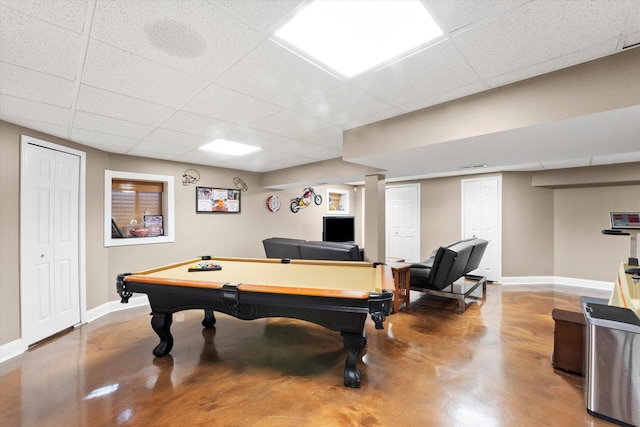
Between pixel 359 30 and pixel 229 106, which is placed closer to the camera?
pixel 359 30

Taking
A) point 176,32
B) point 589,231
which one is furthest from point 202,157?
point 589,231

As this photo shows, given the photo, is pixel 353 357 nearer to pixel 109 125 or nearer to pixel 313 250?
pixel 313 250

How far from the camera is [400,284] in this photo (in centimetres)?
393

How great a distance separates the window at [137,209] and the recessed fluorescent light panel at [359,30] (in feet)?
12.8

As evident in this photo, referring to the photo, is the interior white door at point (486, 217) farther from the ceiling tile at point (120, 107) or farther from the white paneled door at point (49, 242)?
the white paneled door at point (49, 242)

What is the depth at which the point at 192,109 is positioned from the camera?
2.47m

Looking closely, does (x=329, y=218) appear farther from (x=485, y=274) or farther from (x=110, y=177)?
(x=110, y=177)

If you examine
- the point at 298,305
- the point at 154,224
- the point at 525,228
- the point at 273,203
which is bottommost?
the point at 298,305

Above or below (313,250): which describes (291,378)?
below

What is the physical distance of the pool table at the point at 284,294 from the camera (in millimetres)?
1938

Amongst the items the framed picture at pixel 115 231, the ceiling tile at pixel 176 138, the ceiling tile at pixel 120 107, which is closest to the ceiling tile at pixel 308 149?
the ceiling tile at pixel 176 138

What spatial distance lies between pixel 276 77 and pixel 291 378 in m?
2.36

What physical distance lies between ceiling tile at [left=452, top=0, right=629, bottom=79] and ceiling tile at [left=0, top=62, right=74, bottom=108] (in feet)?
8.69

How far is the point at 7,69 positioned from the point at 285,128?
207cm
